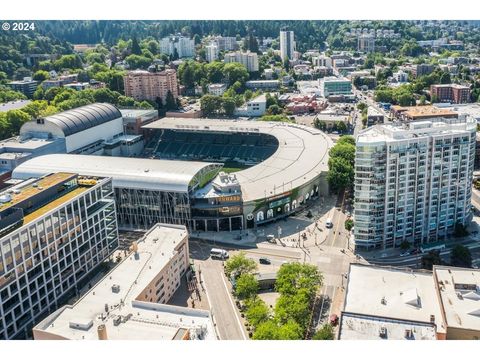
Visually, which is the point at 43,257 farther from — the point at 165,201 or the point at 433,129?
the point at 433,129

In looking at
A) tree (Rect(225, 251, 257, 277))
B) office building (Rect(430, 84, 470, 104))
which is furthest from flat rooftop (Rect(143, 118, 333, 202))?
office building (Rect(430, 84, 470, 104))

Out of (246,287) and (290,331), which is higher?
(290,331)

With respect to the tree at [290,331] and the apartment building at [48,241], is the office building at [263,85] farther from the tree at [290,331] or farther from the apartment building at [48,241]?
the tree at [290,331]

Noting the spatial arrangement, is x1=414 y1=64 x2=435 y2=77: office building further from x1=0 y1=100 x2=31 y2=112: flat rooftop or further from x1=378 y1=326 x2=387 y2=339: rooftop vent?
x1=378 y1=326 x2=387 y2=339: rooftop vent

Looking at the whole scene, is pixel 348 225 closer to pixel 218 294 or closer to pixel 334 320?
pixel 334 320

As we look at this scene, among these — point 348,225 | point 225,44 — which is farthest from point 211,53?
point 348,225

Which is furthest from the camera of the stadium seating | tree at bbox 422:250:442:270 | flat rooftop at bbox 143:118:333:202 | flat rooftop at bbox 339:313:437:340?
the stadium seating
